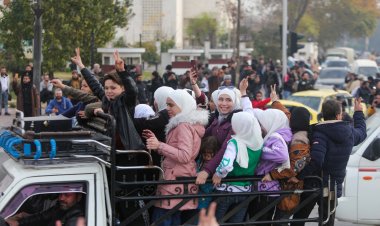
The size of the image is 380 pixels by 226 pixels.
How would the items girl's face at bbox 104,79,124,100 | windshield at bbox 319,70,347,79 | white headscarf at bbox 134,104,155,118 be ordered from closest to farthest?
girl's face at bbox 104,79,124,100 → white headscarf at bbox 134,104,155,118 → windshield at bbox 319,70,347,79

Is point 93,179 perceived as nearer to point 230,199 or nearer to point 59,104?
point 230,199

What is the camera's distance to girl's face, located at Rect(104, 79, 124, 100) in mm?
6895

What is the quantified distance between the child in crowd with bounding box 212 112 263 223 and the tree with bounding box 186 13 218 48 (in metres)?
75.9

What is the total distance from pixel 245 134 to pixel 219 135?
0.44 metres

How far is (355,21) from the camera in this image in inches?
3819

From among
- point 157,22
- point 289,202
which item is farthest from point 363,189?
point 157,22

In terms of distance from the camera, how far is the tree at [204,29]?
82.9m

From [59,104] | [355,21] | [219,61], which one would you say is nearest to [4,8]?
[59,104]

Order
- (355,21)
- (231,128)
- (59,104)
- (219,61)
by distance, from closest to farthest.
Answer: (231,128)
(59,104)
(219,61)
(355,21)

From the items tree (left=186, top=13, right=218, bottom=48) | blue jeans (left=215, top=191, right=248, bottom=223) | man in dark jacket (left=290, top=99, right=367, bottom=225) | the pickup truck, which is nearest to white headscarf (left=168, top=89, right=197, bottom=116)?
the pickup truck

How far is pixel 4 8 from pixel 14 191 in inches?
983

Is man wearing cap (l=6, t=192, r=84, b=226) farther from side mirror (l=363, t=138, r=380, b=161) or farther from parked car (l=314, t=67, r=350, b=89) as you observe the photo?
parked car (l=314, t=67, r=350, b=89)

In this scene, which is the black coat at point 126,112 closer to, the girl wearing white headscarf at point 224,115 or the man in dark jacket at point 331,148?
the girl wearing white headscarf at point 224,115

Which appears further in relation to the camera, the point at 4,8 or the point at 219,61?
the point at 219,61
